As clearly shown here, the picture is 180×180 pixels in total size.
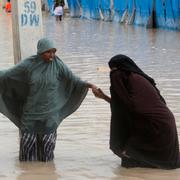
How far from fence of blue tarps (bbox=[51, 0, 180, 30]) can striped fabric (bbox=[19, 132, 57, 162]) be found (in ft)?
70.4

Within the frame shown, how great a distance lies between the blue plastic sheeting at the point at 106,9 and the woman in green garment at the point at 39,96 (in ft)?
100

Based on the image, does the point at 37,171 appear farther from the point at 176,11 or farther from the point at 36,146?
the point at 176,11

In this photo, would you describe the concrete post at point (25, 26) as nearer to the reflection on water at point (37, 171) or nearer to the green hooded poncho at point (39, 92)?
the green hooded poncho at point (39, 92)

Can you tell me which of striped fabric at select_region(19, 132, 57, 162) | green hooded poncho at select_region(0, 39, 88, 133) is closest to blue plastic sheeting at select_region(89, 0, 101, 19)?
green hooded poncho at select_region(0, 39, 88, 133)

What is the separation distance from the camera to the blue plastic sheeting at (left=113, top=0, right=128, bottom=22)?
1335 inches

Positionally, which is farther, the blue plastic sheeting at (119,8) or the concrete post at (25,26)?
the blue plastic sheeting at (119,8)

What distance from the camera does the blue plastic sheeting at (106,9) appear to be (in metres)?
36.9

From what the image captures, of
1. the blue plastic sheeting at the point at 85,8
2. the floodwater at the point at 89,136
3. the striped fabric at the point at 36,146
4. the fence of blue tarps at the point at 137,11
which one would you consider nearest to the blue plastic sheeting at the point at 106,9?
the fence of blue tarps at the point at 137,11

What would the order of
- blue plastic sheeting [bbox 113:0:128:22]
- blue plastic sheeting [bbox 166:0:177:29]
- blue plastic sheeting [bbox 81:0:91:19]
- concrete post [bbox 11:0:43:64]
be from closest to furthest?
concrete post [bbox 11:0:43:64], blue plastic sheeting [bbox 166:0:177:29], blue plastic sheeting [bbox 113:0:128:22], blue plastic sheeting [bbox 81:0:91:19]

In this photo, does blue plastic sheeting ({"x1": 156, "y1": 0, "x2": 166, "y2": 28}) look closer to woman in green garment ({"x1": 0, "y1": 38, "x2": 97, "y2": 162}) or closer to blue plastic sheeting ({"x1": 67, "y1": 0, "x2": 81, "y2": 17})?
blue plastic sheeting ({"x1": 67, "y1": 0, "x2": 81, "y2": 17})

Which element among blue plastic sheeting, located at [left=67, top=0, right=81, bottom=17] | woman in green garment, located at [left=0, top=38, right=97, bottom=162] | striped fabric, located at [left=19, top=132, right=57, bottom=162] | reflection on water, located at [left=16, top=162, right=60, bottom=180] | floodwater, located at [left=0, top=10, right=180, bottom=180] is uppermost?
woman in green garment, located at [left=0, top=38, right=97, bottom=162]

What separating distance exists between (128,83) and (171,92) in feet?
16.2

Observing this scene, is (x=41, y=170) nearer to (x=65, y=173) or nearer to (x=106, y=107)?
(x=65, y=173)

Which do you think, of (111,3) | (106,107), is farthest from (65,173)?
(111,3)
